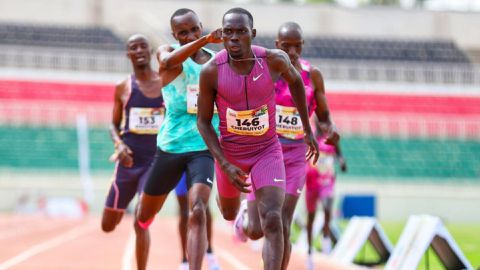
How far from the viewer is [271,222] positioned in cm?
694

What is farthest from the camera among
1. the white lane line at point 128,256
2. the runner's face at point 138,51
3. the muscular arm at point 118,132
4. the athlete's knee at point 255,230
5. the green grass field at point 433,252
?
the green grass field at point 433,252

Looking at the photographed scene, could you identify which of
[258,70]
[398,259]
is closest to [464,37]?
[398,259]

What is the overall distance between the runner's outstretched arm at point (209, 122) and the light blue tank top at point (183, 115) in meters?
1.08

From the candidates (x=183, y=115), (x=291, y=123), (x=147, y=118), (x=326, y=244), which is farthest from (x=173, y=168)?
(x=326, y=244)

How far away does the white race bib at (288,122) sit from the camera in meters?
9.27

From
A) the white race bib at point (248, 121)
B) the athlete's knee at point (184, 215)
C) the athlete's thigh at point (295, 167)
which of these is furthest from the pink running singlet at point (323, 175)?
the white race bib at point (248, 121)

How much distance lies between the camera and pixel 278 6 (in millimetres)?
54156

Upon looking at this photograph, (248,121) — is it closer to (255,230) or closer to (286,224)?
(255,230)

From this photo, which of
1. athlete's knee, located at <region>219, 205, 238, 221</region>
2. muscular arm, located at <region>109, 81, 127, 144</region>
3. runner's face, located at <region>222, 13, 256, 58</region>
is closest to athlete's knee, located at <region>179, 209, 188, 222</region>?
muscular arm, located at <region>109, 81, 127, 144</region>

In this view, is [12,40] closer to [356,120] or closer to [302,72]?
[356,120]

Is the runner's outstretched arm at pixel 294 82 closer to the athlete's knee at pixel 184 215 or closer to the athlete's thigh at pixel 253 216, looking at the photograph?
the athlete's thigh at pixel 253 216

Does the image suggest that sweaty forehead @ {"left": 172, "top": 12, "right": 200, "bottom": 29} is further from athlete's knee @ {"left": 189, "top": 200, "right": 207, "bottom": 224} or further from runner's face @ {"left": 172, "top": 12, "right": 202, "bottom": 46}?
athlete's knee @ {"left": 189, "top": 200, "right": 207, "bottom": 224}

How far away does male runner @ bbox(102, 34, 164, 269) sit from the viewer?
9781 mm

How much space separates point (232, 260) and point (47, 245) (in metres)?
4.25
